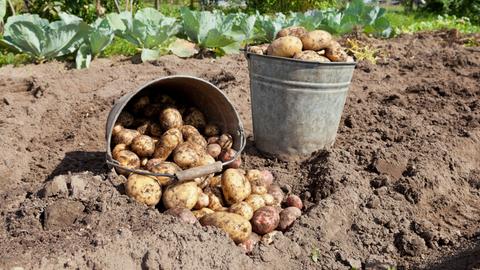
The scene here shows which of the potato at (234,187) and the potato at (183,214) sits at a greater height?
the potato at (183,214)

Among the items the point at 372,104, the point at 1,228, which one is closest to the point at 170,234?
the point at 1,228

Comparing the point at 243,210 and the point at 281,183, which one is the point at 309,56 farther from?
the point at 243,210

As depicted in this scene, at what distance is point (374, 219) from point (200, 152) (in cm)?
113

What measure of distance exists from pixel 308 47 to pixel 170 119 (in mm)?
1099

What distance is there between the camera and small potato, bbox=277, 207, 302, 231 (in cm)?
289

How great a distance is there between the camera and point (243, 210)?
9.42 feet

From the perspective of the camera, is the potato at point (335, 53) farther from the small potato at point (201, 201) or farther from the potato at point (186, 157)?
the small potato at point (201, 201)

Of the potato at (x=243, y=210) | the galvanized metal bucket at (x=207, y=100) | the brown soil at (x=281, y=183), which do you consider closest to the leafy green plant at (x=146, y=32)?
the brown soil at (x=281, y=183)

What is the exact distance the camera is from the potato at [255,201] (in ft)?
9.86

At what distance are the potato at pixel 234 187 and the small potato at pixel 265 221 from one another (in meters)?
0.17

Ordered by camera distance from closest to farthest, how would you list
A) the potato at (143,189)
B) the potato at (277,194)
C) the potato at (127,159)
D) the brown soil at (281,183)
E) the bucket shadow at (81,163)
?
the brown soil at (281,183), the potato at (143,189), the potato at (127,159), the potato at (277,194), the bucket shadow at (81,163)

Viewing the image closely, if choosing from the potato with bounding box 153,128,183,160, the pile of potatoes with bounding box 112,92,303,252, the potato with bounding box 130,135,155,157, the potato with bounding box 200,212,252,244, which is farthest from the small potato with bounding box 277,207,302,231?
the potato with bounding box 130,135,155,157

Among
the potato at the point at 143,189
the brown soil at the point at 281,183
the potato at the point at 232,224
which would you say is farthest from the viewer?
the potato at the point at 143,189

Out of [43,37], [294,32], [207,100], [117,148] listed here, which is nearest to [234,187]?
[117,148]
